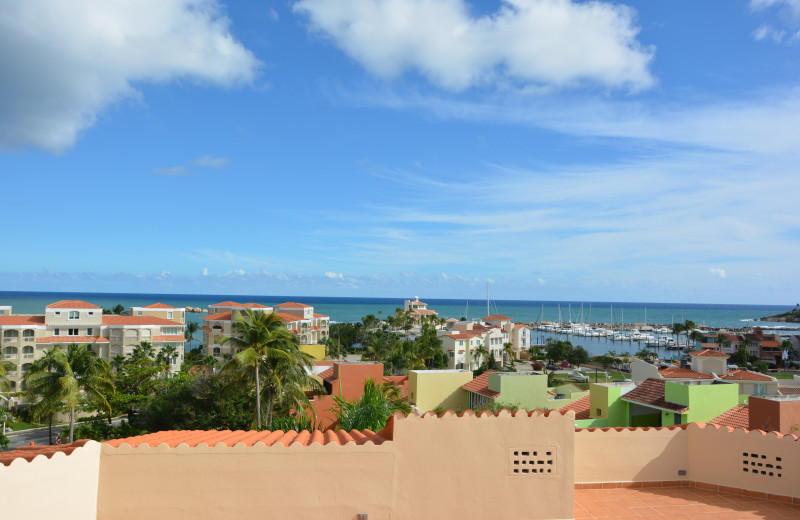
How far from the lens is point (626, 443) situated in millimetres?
12172

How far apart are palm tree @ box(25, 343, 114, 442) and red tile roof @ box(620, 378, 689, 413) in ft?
93.7

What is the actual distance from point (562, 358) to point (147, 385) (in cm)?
7091

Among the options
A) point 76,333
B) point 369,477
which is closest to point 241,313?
point 76,333

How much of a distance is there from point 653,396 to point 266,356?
17634 millimetres

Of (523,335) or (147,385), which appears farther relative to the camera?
(523,335)

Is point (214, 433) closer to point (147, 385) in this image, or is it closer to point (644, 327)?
point (147, 385)

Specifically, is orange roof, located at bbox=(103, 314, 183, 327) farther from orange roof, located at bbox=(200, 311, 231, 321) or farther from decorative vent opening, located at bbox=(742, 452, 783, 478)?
decorative vent opening, located at bbox=(742, 452, 783, 478)

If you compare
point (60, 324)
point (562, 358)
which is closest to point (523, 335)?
point (562, 358)

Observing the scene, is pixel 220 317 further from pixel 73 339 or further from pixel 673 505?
pixel 673 505

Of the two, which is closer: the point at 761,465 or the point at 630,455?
the point at 761,465

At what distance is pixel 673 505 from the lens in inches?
437

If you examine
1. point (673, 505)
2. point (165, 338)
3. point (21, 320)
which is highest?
point (21, 320)

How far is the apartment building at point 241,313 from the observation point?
80.4m

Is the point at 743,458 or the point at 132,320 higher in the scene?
the point at 743,458
